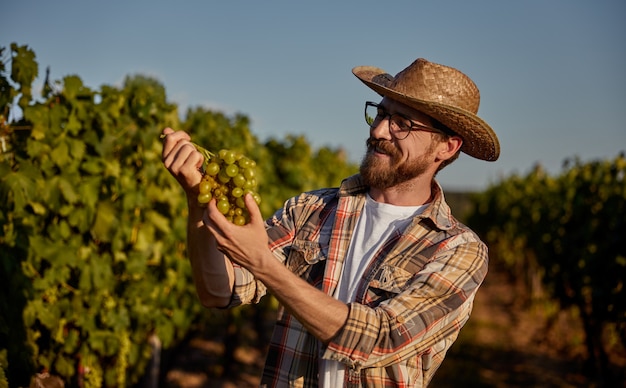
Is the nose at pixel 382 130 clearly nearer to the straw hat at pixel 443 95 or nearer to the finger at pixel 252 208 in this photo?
the straw hat at pixel 443 95

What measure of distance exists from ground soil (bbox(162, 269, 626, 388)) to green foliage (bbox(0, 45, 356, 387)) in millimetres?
1822

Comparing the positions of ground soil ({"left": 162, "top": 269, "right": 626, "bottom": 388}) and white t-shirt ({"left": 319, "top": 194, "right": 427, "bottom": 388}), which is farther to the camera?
ground soil ({"left": 162, "top": 269, "right": 626, "bottom": 388})

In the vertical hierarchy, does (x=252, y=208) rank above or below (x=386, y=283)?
above

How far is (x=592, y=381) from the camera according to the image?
748cm

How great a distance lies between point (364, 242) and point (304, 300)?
636 mm

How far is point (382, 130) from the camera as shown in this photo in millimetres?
2326

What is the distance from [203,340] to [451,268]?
23.9ft

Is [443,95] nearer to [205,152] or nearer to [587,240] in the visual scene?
[205,152]

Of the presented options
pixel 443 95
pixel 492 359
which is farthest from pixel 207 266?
pixel 492 359

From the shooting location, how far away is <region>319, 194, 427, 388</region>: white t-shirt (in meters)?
2.08

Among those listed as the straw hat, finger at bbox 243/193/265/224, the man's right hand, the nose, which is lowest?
finger at bbox 243/193/265/224

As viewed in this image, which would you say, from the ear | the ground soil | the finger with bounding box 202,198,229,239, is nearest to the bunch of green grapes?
the finger with bounding box 202,198,229,239

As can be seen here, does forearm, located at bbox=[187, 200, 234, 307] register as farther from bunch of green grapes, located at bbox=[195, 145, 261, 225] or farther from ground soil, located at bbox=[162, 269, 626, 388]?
ground soil, located at bbox=[162, 269, 626, 388]

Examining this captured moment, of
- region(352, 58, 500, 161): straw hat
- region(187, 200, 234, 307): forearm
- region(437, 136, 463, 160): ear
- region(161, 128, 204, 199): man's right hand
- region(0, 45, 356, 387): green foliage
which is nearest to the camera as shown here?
region(161, 128, 204, 199): man's right hand
